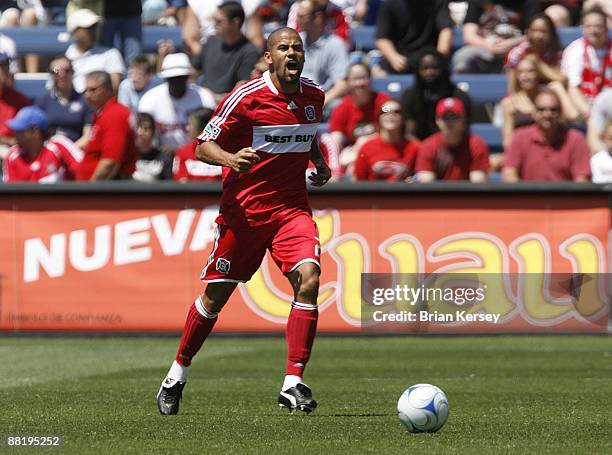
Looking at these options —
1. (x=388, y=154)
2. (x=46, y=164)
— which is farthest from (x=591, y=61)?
(x=46, y=164)

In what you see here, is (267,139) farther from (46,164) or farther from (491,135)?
(491,135)

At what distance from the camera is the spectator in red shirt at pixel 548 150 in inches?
574

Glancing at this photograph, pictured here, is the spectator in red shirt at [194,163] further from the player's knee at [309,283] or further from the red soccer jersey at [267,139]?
the player's knee at [309,283]

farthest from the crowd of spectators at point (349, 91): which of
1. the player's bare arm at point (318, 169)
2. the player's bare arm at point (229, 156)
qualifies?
the player's bare arm at point (229, 156)

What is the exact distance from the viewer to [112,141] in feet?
49.0

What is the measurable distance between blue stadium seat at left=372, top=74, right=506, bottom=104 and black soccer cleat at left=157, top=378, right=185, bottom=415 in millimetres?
9982

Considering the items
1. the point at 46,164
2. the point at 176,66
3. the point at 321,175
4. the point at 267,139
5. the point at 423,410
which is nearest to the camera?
the point at 423,410

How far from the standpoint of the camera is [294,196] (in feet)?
28.6

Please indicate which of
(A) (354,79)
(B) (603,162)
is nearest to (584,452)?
(B) (603,162)

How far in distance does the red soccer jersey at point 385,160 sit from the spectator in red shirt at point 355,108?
0.95 meters

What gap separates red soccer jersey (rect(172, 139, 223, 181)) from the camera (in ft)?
49.3

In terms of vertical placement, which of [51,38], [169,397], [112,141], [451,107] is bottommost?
[169,397]

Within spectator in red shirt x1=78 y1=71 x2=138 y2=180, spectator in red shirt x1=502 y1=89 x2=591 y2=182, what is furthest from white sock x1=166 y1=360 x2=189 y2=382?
spectator in red shirt x1=502 y1=89 x2=591 y2=182

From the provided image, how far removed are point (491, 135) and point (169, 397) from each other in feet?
32.6
